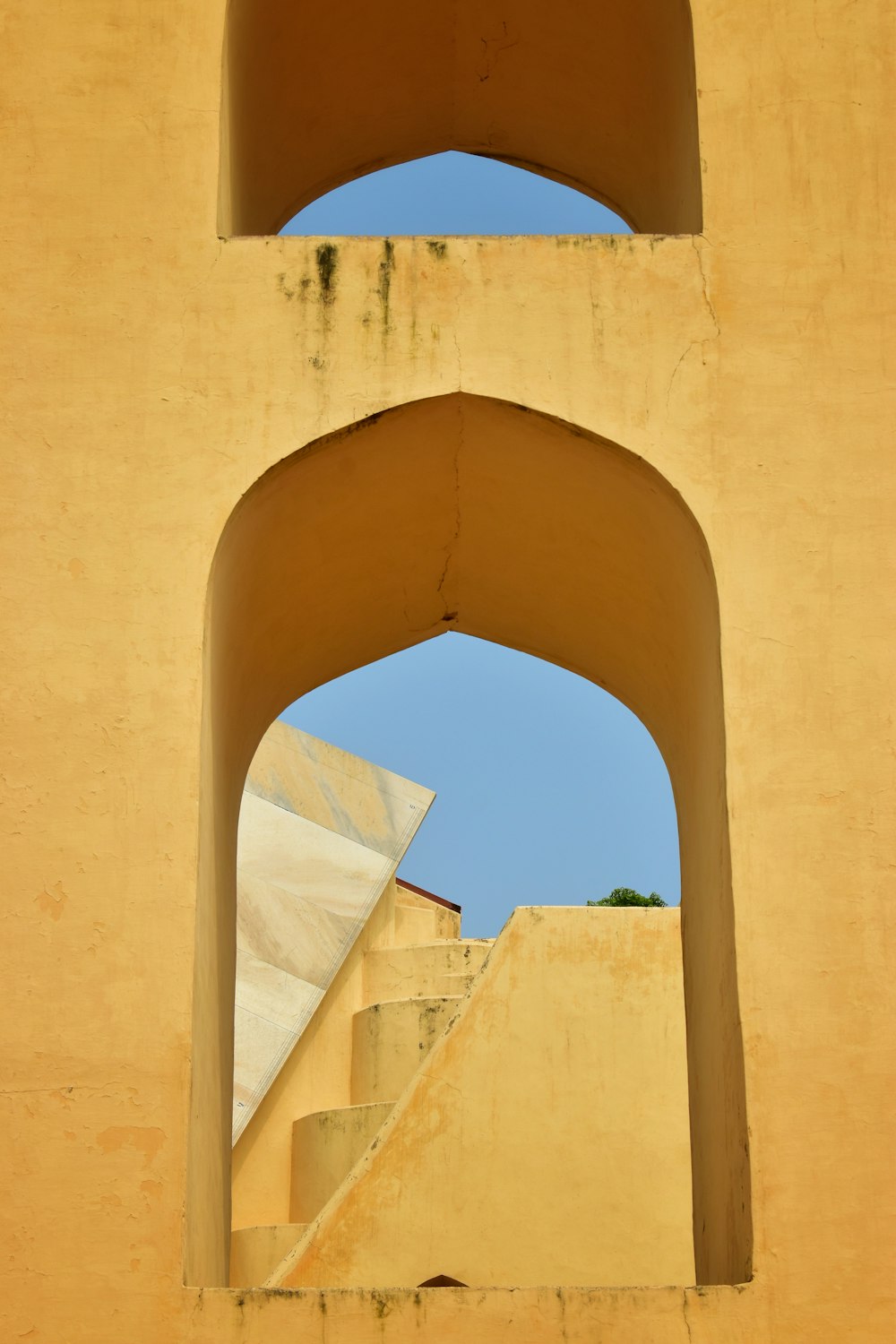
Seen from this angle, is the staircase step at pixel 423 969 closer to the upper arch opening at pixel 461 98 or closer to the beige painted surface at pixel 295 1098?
→ the beige painted surface at pixel 295 1098

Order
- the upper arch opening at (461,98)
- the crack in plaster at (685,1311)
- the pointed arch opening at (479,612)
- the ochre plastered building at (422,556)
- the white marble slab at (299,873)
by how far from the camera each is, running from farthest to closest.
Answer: the white marble slab at (299,873) < the upper arch opening at (461,98) < the pointed arch opening at (479,612) < the ochre plastered building at (422,556) < the crack in plaster at (685,1311)

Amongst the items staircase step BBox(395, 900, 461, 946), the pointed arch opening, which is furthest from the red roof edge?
the pointed arch opening

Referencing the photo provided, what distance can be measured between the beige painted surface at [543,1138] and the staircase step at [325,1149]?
3.25 meters

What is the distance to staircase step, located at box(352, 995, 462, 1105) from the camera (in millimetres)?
14164

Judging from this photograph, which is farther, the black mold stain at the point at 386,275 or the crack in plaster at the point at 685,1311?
the black mold stain at the point at 386,275

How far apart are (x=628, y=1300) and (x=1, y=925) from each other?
6.74 feet

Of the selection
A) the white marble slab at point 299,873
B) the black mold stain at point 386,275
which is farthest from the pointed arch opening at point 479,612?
the white marble slab at point 299,873

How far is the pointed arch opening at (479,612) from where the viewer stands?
561cm

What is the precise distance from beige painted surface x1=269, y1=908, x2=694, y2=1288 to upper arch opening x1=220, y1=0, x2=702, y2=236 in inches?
181

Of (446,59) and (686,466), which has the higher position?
(446,59)

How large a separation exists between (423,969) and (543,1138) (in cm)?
626

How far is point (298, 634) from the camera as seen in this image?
7027 millimetres

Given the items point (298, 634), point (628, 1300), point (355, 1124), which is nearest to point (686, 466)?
point (298, 634)

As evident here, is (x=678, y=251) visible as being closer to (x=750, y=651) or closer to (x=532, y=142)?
(x=750, y=651)
